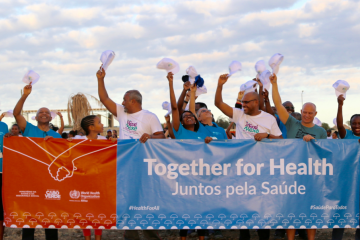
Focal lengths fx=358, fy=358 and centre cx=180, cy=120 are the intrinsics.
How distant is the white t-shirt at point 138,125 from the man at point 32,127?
1048 mm

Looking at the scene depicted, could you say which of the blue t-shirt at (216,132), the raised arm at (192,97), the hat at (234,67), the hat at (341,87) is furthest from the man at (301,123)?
the raised arm at (192,97)

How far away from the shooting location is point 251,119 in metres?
5.18

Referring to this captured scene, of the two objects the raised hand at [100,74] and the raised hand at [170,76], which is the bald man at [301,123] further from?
the raised hand at [100,74]

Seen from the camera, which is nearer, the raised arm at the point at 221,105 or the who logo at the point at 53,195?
the who logo at the point at 53,195

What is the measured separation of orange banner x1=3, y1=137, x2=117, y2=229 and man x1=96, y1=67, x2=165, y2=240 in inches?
17.5

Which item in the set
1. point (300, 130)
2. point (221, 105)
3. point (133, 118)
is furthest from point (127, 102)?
point (300, 130)

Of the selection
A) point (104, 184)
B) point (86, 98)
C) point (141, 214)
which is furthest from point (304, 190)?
point (86, 98)

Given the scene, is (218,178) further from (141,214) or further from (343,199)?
(343,199)

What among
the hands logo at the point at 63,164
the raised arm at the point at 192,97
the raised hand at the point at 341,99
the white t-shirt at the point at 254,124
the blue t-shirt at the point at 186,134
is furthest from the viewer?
the raised arm at the point at 192,97

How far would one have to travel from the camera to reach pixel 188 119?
5672 millimetres

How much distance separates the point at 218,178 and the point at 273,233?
2.11m

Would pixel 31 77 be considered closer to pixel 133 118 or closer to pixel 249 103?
pixel 133 118

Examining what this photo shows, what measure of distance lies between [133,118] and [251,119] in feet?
5.65

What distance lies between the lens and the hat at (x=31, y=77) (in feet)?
17.5
